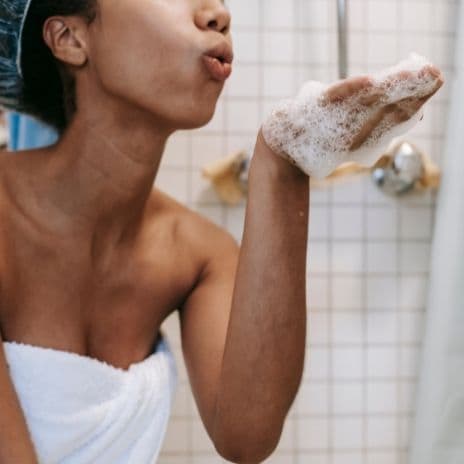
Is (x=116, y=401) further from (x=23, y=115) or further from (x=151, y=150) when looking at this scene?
(x=23, y=115)

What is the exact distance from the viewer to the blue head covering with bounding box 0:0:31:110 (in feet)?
2.60

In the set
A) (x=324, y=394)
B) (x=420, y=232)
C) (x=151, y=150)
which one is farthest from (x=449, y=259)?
(x=151, y=150)

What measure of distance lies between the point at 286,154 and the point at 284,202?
0.05 meters

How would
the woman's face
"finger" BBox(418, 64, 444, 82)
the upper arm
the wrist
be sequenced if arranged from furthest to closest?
the upper arm → the woman's face → the wrist → "finger" BBox(418, 64, 444, 82)

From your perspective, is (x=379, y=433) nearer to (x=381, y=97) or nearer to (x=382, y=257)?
(x=382, y=257)

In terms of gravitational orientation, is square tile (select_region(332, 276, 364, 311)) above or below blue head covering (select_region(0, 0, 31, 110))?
below

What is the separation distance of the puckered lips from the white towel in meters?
0.39

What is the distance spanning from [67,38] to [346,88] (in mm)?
413

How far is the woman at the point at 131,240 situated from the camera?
0.68 m

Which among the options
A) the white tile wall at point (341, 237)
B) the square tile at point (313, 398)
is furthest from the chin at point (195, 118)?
the square tile at point (313, 398)

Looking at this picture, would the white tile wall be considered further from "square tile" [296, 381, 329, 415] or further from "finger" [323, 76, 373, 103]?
"finger" [323, 76, 373, 103]

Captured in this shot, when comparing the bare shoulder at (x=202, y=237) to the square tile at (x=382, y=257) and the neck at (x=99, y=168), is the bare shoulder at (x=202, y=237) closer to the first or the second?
the neck at (x=99, y=168)

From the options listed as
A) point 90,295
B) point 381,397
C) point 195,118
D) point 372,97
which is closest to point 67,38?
point 195,118

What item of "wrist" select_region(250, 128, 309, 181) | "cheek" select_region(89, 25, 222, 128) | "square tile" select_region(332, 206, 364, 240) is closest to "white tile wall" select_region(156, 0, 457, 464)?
"square tile" select_region(332, 206, 364, 240)
